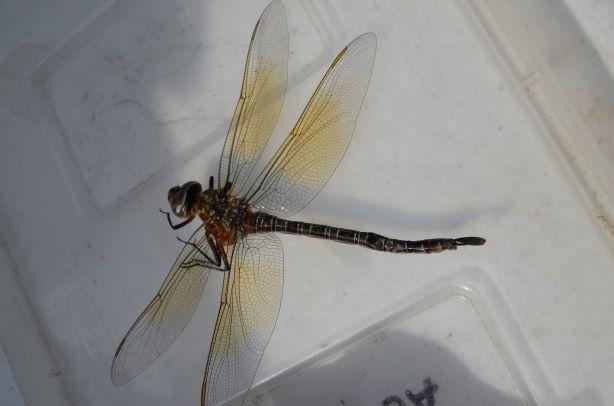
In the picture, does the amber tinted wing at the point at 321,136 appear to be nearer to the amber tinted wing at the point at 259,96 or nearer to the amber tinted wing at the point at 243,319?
the amber tinted wing at the point at 259,96

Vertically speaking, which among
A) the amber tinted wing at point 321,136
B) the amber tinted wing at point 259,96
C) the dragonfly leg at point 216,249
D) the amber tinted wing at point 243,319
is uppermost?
the amber tinted wing at point 259,96

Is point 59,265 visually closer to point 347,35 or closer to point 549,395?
point 347,35

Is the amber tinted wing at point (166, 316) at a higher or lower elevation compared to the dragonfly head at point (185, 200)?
lower

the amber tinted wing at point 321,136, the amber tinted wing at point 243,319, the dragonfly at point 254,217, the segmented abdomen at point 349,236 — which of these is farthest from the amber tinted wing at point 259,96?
the amber tinted wing at point 243,319

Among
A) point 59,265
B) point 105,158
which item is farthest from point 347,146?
point 59,265

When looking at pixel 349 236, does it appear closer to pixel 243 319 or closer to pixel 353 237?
pixel 353 237

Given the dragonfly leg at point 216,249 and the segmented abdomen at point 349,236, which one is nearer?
the segmented abdomen at point 349,236

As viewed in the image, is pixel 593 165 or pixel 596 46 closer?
pixel 596 46
